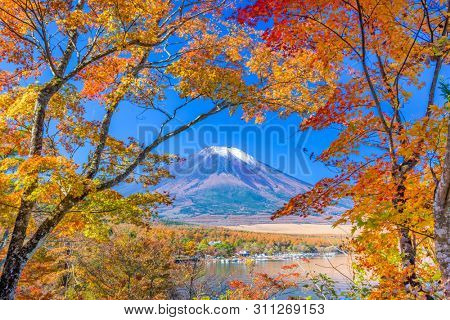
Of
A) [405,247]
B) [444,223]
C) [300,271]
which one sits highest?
[444,223]

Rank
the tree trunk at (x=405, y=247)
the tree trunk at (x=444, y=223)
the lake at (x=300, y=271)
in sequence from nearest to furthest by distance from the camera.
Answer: the tree trunk at (x=444, y=223) < the tree trunk at (x=405, y=247) < the lake at (x=300, y=271)

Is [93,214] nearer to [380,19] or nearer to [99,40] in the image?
[99,40]

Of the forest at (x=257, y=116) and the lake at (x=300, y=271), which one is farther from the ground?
the forest at (x=257, y=116)

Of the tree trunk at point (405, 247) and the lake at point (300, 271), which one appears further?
the lake at point (300, 271)

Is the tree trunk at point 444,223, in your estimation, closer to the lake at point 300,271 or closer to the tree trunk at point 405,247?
the tree trunk at point 405,247

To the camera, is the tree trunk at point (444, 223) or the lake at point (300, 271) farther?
the lake at point (300, 271)

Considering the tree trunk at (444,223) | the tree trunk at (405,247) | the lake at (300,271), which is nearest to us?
the tree trunk at (444,223)

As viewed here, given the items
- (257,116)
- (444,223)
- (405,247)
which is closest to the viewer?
(444,223)

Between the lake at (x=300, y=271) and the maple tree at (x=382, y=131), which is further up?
the maple tree at (x=382, y=131)

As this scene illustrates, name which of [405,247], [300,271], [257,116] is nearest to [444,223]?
[405,247]

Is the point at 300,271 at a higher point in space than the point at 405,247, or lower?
lower

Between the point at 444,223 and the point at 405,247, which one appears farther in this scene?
the point at 405,247

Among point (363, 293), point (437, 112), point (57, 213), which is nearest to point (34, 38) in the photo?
point (57, 213)

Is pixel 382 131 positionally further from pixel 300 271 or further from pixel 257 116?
pixel 300 271
